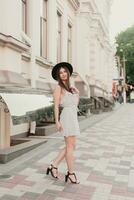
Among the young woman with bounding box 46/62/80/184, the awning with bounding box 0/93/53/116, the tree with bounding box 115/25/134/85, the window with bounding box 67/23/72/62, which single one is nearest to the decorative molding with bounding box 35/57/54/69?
the awning with bounding box 0/93/53/116

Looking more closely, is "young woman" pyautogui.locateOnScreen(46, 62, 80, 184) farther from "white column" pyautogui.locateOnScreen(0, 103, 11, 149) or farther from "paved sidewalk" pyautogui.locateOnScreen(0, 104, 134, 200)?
"white column" pyautogui.locateOnScreen(0, 103, 11, 149)

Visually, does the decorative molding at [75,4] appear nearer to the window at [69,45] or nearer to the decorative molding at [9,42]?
the window at [69,45]

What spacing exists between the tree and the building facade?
92.9 ft

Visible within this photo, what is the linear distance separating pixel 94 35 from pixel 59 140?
1700 centimetres

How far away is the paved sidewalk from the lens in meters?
5.52

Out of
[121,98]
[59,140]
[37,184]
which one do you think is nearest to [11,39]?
[59,140]

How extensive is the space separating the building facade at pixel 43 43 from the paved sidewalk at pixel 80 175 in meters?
1.00

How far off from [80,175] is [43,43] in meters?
9.51

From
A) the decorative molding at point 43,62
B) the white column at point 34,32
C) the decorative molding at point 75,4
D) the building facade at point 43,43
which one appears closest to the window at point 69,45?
the building facade at point 43,43

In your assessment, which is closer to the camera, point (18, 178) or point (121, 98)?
point (18, 178)

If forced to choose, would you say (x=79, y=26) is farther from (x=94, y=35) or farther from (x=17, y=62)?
(x=17, y=62)

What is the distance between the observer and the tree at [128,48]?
60.2 m

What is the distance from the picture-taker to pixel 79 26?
74.1ft

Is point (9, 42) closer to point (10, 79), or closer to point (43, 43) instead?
point (10, 79)
